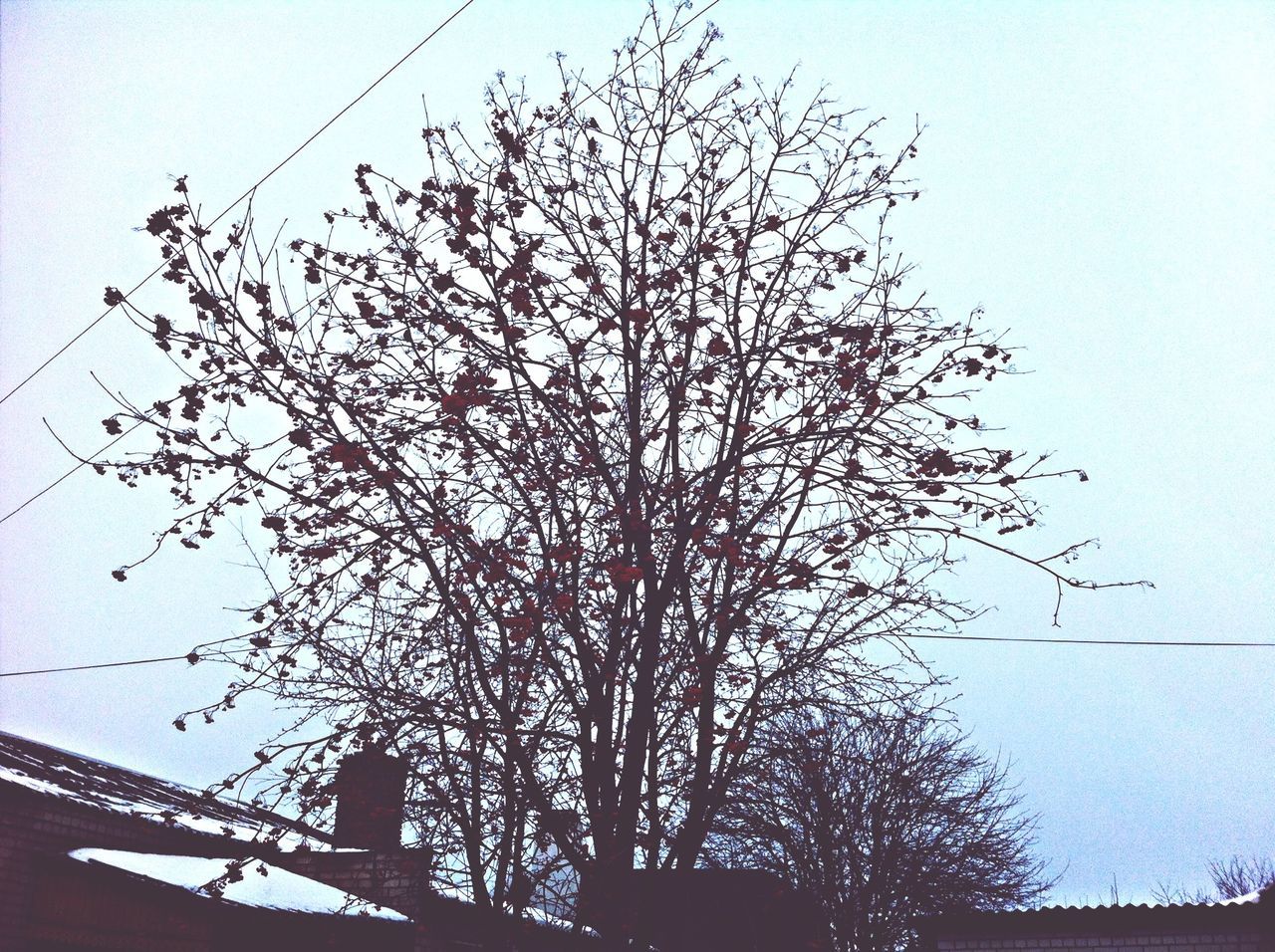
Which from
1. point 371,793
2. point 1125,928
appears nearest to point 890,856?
point 1125,928

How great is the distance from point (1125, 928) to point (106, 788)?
1229 centimetres

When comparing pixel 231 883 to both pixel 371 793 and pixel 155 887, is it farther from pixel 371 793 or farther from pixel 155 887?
pixel 371 793

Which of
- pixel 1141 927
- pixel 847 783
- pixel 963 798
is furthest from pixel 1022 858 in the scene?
pixel 1141 927

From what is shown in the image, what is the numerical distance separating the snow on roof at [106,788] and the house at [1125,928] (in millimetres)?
7796

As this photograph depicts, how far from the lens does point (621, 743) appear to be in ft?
21.5

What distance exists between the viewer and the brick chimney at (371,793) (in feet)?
19.5

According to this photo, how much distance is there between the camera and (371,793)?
21.0 ft

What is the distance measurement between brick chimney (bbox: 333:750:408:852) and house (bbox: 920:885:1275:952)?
27.9 feet

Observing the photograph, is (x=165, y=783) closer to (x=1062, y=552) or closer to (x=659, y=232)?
(x=659, y=232)

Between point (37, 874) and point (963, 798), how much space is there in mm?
15814

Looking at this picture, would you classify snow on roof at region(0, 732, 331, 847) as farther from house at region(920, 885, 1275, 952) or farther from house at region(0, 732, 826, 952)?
house at region(920, 885, 1275, 952)

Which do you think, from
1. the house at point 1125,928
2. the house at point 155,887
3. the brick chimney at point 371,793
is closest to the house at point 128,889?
the house at point 155,887

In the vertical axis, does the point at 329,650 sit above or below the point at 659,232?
below

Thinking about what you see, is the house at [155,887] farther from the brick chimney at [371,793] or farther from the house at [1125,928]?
the house at [1125,928]
